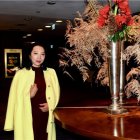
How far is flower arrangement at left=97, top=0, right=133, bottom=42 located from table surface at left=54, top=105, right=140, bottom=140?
1.91ft

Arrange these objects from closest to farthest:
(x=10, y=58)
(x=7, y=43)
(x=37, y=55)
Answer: (x=37, y=55)
(x=7, y=43)
(x=10, y=58)

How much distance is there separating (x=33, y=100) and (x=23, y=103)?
95 millimetres

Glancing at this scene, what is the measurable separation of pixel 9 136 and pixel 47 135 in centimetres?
232

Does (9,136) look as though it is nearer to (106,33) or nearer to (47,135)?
(47,135)

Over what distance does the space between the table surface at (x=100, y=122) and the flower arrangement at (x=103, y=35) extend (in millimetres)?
253

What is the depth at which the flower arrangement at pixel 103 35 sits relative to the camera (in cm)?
218

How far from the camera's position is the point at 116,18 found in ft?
6.97

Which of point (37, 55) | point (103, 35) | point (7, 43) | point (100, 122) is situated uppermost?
point (7, 43)

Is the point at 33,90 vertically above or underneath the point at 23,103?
above

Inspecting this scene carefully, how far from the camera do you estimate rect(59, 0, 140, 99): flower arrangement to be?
218 cm

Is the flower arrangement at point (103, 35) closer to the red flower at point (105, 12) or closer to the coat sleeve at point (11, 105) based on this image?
the red flower at point (105, 12)

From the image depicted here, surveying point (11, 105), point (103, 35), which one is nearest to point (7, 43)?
point (11, 105)

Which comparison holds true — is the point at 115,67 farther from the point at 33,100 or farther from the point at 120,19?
the point at 33,100

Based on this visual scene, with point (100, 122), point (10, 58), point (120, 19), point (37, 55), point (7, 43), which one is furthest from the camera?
point (10, 58)
